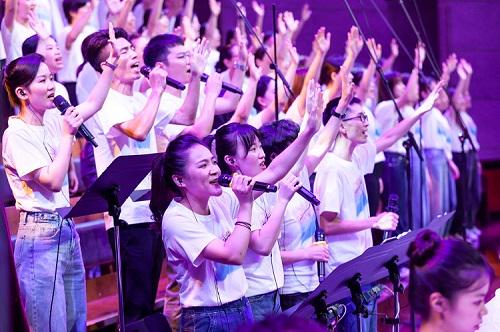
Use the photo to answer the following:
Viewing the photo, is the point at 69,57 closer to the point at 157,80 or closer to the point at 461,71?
the point at 157,80

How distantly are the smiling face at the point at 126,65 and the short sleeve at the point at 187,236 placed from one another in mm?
1250

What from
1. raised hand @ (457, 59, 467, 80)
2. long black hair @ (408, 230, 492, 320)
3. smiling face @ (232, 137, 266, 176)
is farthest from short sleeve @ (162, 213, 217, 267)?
raised hand @ (457, 59, 467, 80)

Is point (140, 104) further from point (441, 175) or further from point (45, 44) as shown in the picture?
point (441, 175)

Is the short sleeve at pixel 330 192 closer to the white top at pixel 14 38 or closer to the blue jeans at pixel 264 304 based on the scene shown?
the blue jeans at pixel 264 304

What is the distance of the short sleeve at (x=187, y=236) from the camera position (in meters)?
2.95

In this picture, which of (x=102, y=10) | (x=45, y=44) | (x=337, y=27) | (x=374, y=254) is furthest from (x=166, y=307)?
(x=337, y=27)

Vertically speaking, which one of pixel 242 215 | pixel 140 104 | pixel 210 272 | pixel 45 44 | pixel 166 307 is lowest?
pixel 166 307

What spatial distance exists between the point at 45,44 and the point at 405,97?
3456 millimetres

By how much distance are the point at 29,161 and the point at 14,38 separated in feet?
5.85

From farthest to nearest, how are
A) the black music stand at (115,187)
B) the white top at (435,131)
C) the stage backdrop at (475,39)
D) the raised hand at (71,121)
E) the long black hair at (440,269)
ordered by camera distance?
the stage backdrop at (475,39) < the white top at (435,131) < the raised hand at (71,121) < the black music stand at (115,187) < the long black hair at (440,269)

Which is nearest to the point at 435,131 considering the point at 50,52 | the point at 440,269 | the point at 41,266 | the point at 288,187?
the point at 50,52

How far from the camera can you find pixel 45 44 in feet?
13.6

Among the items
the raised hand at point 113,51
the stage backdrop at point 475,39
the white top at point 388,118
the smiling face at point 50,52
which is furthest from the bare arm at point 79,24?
the stage backdrop at point 475,39

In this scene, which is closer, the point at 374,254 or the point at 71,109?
the point at 374,254
